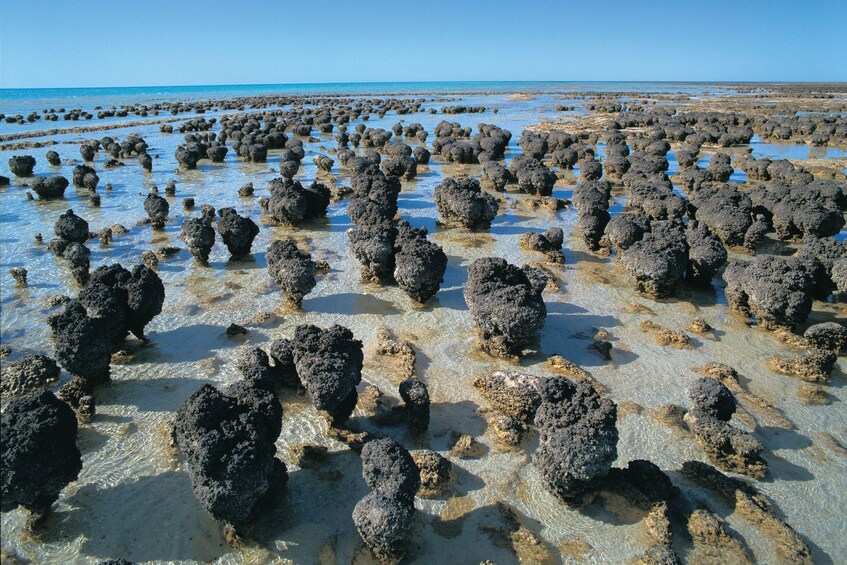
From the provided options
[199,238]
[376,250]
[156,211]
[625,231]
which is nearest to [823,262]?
[625,231]

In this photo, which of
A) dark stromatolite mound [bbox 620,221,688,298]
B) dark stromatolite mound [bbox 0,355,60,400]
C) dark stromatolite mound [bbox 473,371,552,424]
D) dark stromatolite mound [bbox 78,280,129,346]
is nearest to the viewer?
dark stromatolite mound [bbox 473,371,552,424]

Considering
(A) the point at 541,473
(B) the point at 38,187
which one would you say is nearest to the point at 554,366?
(A) the point at 541,473

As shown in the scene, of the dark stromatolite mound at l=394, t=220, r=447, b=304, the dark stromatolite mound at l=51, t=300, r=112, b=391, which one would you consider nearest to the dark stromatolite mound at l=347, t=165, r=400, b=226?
the dark stromatolite mound at l=394, t=220, r=447, b=304

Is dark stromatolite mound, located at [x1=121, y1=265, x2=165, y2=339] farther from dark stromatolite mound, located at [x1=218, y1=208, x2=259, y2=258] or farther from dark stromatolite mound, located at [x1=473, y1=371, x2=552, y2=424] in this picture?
dark stromatolite mound, located at [x1=473, y1=371, x2=552, y2=424]

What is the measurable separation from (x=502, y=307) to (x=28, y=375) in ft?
31.5

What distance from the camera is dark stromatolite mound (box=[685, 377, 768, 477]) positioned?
8.10 metres

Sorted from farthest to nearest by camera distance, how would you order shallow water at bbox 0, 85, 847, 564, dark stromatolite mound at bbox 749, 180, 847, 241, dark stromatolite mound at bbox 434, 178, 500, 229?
dark stromatolite mound at bbox 434, 178, 500, 229 < dark stromatolite mound at bbox 749, 180, 847, 241 < shallow water at bbox 0, 85, 847, 564

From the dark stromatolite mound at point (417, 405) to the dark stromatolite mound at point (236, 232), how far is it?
949 centimetres

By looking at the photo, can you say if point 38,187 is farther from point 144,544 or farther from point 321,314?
point 144,544

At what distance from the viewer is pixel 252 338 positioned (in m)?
11.9

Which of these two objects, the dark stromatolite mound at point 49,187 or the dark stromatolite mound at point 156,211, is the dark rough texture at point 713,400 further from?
the dark stromatolite mound at point 49,187

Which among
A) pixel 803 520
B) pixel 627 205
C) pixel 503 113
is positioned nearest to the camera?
pixel 803 520

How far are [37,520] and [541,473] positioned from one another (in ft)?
23.3

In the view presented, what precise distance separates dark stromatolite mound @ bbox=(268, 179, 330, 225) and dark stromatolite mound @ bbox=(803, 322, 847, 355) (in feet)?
52.7
